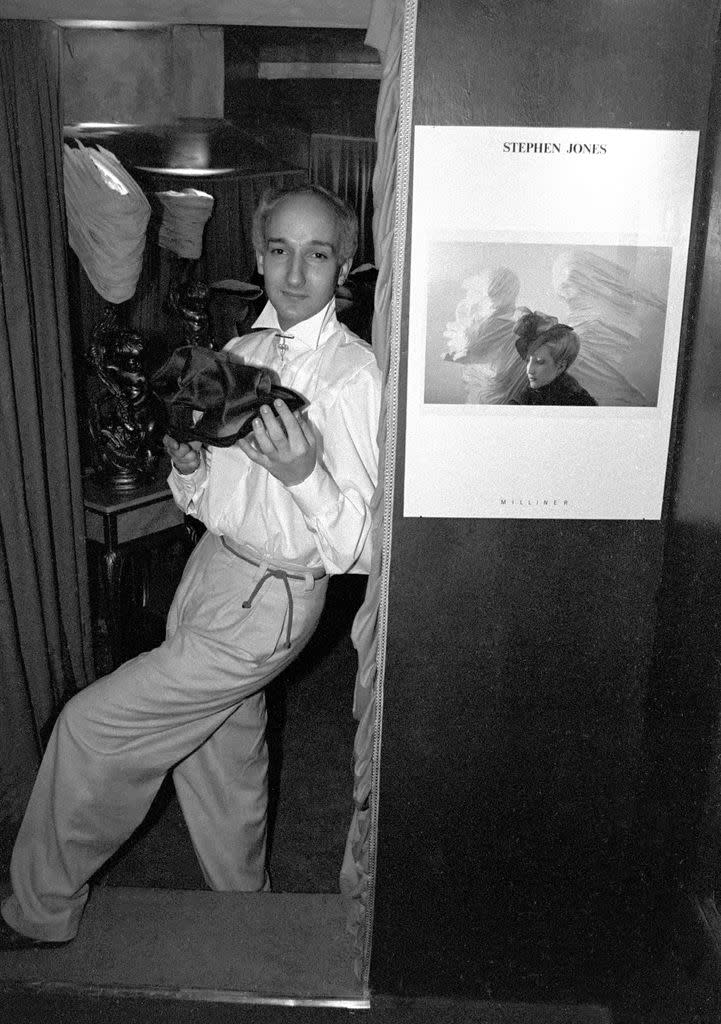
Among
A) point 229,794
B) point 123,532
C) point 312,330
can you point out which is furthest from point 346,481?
point 123,532

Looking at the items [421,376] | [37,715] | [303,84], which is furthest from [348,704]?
[303,84]

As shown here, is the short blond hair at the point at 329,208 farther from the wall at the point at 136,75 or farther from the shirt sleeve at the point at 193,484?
the wall at the point at 136,75

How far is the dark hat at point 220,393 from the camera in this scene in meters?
1.55

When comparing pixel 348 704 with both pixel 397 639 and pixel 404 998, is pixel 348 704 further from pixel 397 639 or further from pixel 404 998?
pixel 397 639

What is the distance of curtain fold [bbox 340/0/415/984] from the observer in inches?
53.5

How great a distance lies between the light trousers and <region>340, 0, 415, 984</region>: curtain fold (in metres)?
0.31

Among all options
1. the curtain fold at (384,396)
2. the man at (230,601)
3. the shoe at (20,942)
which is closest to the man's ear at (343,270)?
the man at (230,601)

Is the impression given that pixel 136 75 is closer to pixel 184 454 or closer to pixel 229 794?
pixel 184 454

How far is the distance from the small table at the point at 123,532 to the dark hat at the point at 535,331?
204 centimetres

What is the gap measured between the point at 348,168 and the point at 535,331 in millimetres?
5980

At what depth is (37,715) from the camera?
2518 millimetres

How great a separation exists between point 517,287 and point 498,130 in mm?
217

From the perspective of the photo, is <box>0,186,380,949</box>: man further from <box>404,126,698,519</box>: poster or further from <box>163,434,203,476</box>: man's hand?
<box>404,126,698,519</box>: poster

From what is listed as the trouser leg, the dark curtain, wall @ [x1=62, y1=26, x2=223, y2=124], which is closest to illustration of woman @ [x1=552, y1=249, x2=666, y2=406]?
the trouser leg
